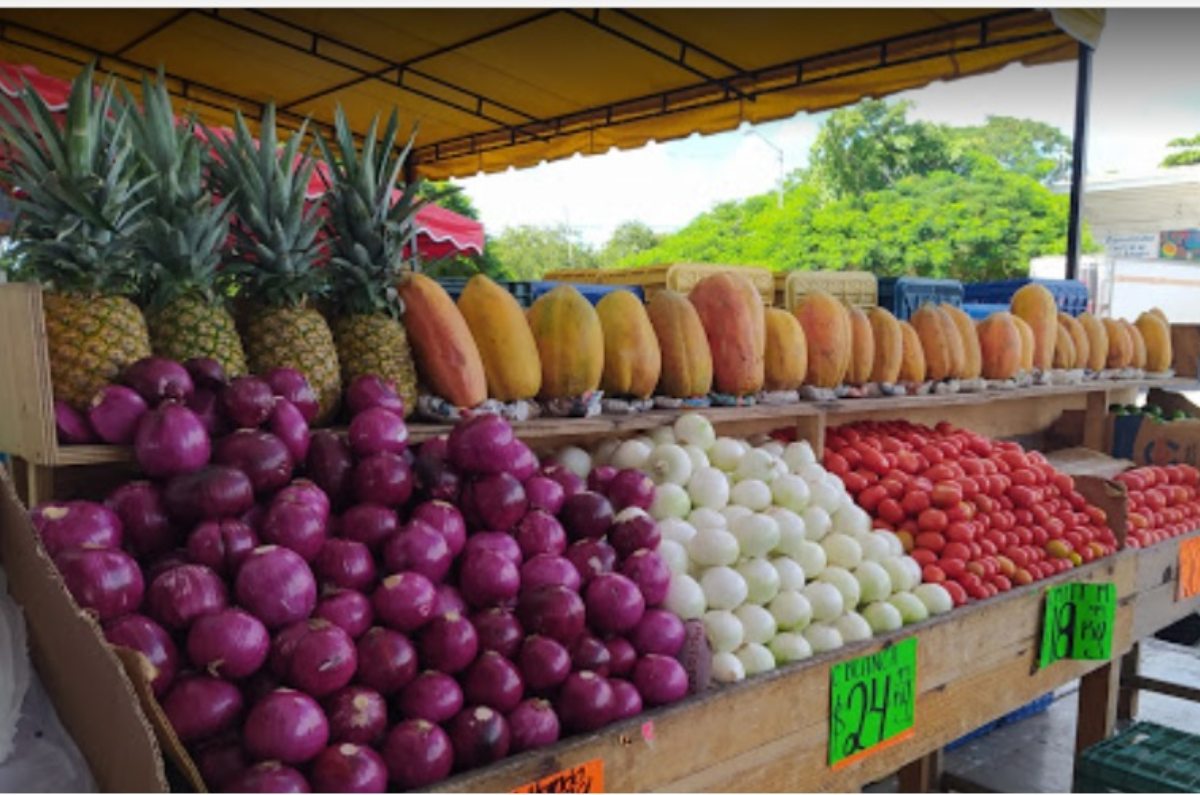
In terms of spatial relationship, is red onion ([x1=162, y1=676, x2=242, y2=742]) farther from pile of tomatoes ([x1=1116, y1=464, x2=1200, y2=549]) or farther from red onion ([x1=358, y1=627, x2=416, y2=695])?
pile of tomatoes ([x1=1116, y1=464, x2=1200, y2=549])

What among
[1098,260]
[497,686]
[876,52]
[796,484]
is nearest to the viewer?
[497,686]

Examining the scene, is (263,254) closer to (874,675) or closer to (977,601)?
(874,675)

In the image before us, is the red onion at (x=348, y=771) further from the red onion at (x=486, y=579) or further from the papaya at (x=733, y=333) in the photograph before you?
the papaya at (x=733, y=333)

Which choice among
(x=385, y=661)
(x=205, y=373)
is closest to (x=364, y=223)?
(x=205, y=373)

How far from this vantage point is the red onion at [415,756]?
1405 millimetres

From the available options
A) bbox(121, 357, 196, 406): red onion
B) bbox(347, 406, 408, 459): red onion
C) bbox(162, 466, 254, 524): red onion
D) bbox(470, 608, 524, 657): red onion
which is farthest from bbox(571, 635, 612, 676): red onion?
bbox(121, 357, 196, 406): red onion

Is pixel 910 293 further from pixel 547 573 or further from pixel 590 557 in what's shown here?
pixel 547 573

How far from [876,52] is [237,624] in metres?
5.61

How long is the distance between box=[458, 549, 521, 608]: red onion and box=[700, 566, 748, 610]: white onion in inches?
23.0

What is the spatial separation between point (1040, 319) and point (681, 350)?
2.44 meters

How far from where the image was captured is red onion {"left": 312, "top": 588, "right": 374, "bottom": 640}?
1521 mm

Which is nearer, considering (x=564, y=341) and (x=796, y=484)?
(x=564, y=341)

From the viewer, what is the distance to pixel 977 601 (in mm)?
2652

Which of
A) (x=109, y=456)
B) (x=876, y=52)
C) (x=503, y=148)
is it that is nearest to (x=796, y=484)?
(x=109, y=456)
